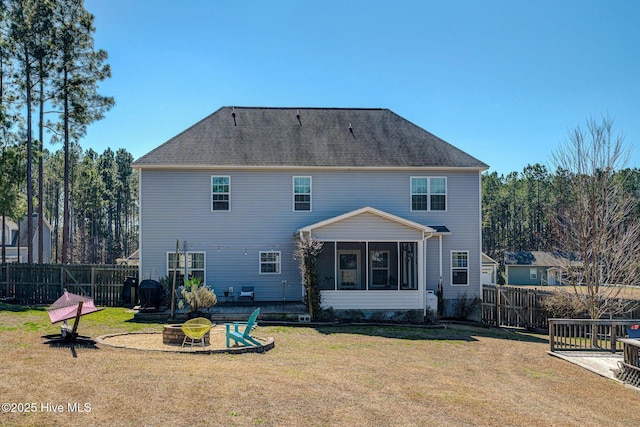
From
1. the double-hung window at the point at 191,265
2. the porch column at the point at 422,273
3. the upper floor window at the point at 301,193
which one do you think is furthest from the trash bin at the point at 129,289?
the porch column at the point at 422,273

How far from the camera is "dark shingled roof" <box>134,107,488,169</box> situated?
842 inches

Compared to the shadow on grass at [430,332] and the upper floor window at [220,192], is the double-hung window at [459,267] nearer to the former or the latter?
the shadow on grass at [430,332]

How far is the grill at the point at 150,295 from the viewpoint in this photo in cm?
1853

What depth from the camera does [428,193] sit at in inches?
864

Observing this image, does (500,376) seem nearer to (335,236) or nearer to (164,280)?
(335,236)

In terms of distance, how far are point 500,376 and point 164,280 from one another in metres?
13.3

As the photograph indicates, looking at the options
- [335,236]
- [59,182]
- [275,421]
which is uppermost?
[59,182]

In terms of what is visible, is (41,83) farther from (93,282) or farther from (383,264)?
(383,264)

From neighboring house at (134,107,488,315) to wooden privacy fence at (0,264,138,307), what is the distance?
1410mm

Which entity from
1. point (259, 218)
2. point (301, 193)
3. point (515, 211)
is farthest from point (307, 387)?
point (515, 211)

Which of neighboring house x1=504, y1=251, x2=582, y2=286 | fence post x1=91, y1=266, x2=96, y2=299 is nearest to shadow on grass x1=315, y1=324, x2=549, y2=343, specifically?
fence post x1=91, y1=266, x2=96, y2=299

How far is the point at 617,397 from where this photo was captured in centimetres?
1045

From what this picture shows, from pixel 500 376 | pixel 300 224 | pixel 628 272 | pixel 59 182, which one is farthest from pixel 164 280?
pixel 59 182

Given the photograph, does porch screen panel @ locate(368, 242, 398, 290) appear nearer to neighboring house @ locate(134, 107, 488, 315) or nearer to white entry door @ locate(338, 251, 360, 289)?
neighboring house @ locate(134, 107, 488, 315)
